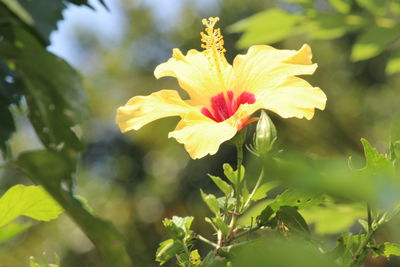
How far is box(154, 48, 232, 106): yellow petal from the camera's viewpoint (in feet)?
2.45

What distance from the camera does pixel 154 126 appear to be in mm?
9328

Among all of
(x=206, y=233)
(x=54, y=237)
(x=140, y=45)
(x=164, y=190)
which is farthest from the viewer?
(x=140, y=45)

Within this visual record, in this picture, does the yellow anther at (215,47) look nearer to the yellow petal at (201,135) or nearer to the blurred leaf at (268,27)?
the yellow petal at (201,135)

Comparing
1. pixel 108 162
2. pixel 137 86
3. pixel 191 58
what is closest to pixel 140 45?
pixel 137 86

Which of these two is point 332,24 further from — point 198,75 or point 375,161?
point 375,161

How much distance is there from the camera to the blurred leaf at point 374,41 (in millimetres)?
1312

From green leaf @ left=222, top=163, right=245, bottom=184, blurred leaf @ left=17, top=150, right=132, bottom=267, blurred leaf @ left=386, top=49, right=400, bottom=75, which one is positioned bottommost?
blurred leaf @ left=386, top=49, right=400, bottom=75

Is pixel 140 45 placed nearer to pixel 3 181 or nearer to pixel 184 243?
pixel 3 181

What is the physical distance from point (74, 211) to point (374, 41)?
1068mm

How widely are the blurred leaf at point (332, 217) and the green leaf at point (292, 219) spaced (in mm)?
641

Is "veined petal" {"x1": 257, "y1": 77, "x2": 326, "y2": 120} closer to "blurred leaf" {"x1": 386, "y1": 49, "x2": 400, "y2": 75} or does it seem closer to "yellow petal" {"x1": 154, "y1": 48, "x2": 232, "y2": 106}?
"yellow petal" {"x1": 154, "y1": 48, "x2": 232, "y2": 106}

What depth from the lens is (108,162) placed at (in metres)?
10.1

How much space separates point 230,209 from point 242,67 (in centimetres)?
19

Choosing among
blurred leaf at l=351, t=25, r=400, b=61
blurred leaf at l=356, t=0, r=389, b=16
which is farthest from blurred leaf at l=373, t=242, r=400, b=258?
blurred leaf at l=356, t=0, r=389, b=16
